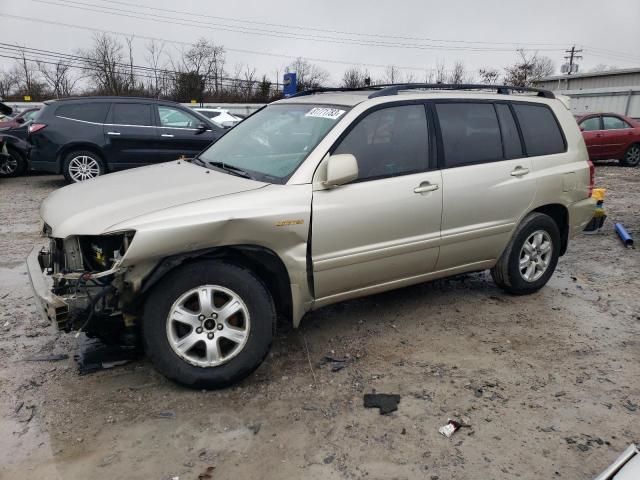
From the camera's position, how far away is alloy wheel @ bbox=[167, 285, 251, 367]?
3.11 meters

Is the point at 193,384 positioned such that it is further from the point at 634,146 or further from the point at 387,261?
the point at 634,146

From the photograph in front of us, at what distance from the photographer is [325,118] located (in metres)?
3.75

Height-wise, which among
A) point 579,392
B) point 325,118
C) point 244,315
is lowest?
point 579,392

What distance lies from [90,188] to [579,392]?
3501 millimetres

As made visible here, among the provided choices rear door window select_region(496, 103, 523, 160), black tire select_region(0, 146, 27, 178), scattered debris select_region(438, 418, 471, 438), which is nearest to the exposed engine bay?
scattered debris select_region(438, 418, 471, 438)

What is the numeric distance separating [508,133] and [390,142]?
4.24ft

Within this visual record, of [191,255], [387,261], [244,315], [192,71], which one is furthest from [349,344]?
[192,71]

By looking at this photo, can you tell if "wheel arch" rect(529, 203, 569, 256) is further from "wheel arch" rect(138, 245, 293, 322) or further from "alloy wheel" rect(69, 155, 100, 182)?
"alloy wheel" rect(69, 155, 100, 182)

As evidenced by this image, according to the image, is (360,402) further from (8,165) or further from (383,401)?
(8,165)

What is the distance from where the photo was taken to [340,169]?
333cm

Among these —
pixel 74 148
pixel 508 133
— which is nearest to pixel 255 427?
pixel 508 133

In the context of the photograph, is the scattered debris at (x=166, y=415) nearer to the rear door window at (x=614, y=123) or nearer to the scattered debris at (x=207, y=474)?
the scattered debris at (x=207, y=474)

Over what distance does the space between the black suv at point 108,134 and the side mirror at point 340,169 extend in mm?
6911

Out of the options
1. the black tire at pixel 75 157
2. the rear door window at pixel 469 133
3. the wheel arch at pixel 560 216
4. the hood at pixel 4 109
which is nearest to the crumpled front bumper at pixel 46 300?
the rear door window at pixel 469 133
